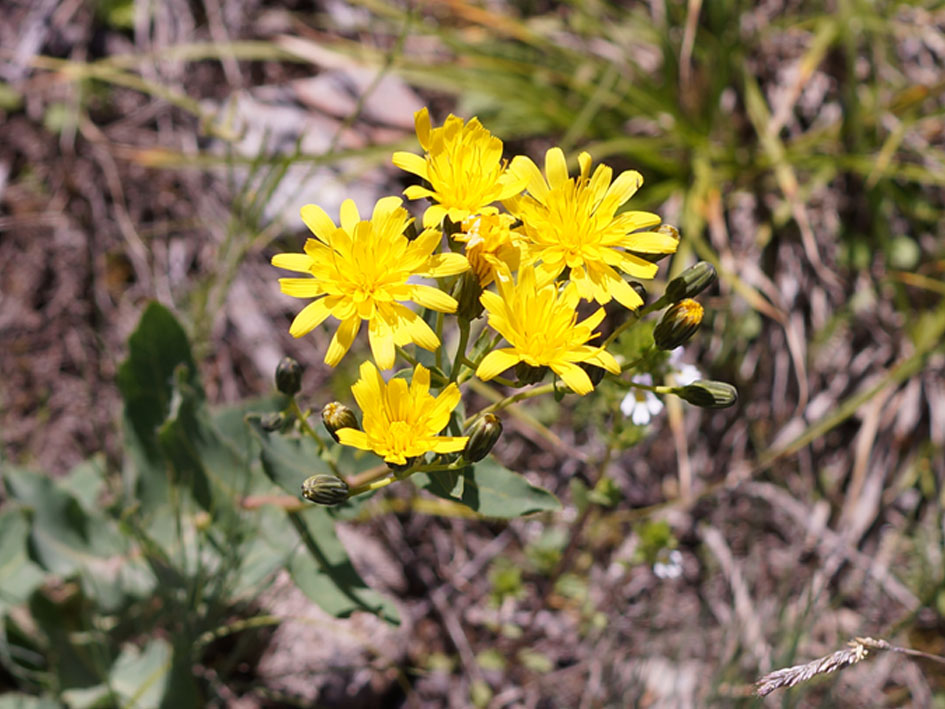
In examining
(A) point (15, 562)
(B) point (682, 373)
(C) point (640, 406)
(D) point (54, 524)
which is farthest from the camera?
(A) point (15, 562)

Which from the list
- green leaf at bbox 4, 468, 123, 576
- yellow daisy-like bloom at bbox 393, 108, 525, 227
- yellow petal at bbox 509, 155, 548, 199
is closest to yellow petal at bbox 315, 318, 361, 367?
yellow daisy-like bloom at bbox 393, 108, 525, 227

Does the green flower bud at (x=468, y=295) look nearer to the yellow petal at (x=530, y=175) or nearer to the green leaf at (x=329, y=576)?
the yellow petal at (x=530, y=175)

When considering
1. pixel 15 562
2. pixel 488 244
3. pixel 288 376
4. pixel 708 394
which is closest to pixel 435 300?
pixel 488 244

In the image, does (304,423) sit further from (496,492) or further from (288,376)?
(496,492)

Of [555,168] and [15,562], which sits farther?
[15,562]

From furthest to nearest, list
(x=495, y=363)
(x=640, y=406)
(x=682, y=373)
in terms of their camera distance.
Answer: (x=682, y=373), (x=640, y=406), (x=495, y=363)

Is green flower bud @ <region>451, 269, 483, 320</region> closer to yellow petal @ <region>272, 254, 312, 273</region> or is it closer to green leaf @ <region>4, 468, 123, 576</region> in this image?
yellow petal @ <region>272, 254, 312, 273</region>

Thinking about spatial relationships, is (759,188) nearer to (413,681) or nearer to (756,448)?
(756,448)
